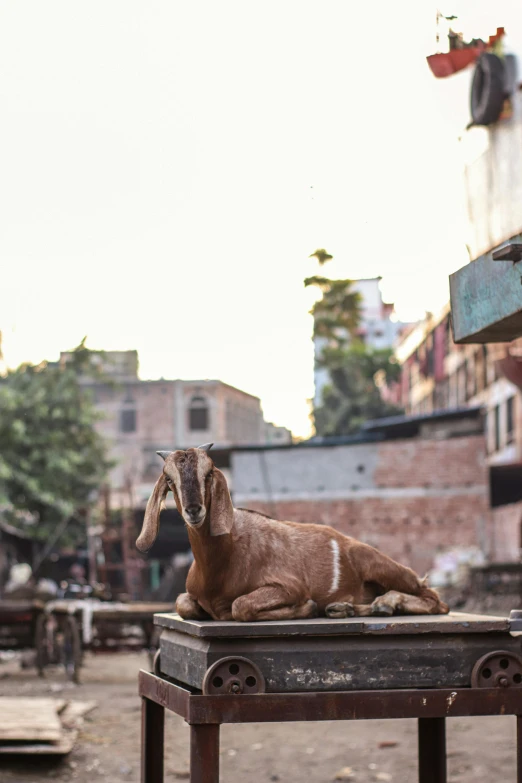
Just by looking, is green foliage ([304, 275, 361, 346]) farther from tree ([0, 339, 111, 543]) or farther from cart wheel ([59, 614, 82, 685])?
cart wheel ([59, 614, 82, 685])

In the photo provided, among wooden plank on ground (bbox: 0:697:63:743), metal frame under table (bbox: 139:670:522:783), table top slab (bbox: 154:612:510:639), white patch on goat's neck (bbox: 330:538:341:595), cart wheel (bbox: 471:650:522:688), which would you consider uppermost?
white patch on goat's neck (bbox: 330:538:341:595)

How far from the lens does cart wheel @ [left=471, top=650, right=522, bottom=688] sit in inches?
154

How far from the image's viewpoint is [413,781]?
836 centimetres

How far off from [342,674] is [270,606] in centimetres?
38

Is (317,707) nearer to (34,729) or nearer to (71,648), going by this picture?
(34,729)

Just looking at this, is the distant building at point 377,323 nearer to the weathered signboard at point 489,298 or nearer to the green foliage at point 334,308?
the green foliage at point 334,308

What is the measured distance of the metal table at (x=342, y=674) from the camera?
3.78 meters

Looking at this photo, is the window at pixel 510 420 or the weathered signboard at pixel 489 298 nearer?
the weathered signboard at pixel 489 298

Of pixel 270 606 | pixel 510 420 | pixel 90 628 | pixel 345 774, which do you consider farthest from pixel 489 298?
pixel 510 420

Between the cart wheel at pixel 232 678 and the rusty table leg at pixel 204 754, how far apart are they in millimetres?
133

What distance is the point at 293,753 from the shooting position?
384 inches

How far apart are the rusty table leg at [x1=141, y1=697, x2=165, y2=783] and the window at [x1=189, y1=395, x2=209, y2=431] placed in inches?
1872

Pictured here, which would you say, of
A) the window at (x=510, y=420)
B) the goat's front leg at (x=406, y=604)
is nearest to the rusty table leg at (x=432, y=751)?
the goat's front leg at (x=406, y=604)

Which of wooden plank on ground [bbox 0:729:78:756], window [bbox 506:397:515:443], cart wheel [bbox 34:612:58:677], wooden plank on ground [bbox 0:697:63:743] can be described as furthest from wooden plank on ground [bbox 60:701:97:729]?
window [bbox 506:397:515:443]
